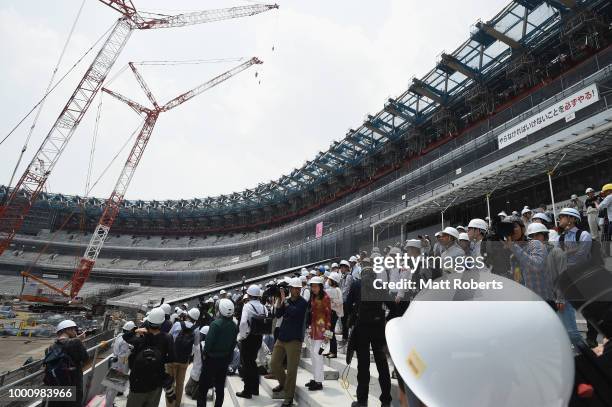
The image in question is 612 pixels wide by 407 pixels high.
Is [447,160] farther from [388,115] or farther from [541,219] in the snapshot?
[541,219]

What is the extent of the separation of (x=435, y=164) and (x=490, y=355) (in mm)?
23802

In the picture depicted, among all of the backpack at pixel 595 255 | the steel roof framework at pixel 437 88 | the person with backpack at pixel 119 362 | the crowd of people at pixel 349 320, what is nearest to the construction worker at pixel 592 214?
the crowd of people at pixel 349 320

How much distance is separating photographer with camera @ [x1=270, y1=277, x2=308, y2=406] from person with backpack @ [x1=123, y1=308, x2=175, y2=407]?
1.63 m

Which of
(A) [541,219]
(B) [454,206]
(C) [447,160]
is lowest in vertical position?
(A) [541,219]

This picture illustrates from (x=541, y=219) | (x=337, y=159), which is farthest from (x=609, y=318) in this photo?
(x=337, y=159)

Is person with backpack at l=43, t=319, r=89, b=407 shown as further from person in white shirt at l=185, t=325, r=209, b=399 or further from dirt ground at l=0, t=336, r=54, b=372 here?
dirt ground at l=0, t=336, r=54, b=372

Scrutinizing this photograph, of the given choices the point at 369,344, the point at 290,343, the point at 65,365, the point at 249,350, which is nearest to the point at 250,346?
the point at 249,350

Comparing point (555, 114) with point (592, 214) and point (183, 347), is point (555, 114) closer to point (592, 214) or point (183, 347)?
point (592, 214)

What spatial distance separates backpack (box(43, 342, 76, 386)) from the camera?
4.93 meters

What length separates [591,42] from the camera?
17703 mm

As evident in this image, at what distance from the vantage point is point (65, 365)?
Result: 16.4 ft

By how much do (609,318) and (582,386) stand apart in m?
0.84

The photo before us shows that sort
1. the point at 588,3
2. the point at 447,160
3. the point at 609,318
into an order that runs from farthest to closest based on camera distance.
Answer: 1. the point at 447,160
2. the point at 588,3
3. the point at 609,318

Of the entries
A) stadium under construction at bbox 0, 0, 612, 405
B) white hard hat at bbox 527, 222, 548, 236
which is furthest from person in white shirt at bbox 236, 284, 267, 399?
stadium under construction at bbox 0, 0, 612, 405
